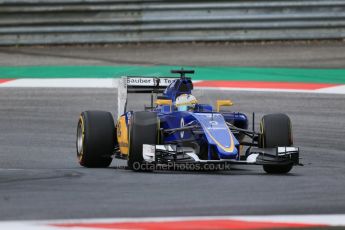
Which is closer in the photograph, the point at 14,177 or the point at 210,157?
the point at 14,177

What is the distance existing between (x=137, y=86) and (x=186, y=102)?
1.00 m

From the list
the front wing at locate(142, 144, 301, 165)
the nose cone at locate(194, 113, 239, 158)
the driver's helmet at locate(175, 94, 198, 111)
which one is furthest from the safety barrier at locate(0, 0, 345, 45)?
the front wing at locate(142, 144, 301, 165)

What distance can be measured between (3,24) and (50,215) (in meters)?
14.7

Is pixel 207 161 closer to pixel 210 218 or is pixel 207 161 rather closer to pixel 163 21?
pixel 210 218

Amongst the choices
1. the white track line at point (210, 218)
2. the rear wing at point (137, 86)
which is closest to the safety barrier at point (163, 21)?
the rear wing at point (137, 86)

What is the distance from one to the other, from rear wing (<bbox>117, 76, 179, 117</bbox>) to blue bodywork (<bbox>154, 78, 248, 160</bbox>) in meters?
0.50

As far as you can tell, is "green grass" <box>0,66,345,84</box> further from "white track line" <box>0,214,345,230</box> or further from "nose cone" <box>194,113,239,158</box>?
"white track line" <box>0,214,345,230</box>

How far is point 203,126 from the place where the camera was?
10672 mm

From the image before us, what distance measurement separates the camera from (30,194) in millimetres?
8430

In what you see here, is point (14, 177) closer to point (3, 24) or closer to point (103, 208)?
point (103, 208)

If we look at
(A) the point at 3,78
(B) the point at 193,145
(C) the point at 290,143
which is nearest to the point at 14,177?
(B) the point at 193,145

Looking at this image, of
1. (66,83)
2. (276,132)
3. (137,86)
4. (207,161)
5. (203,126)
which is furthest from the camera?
(66,83)

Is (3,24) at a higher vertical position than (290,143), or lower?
higher

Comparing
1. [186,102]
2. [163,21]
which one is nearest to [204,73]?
[163,21]
